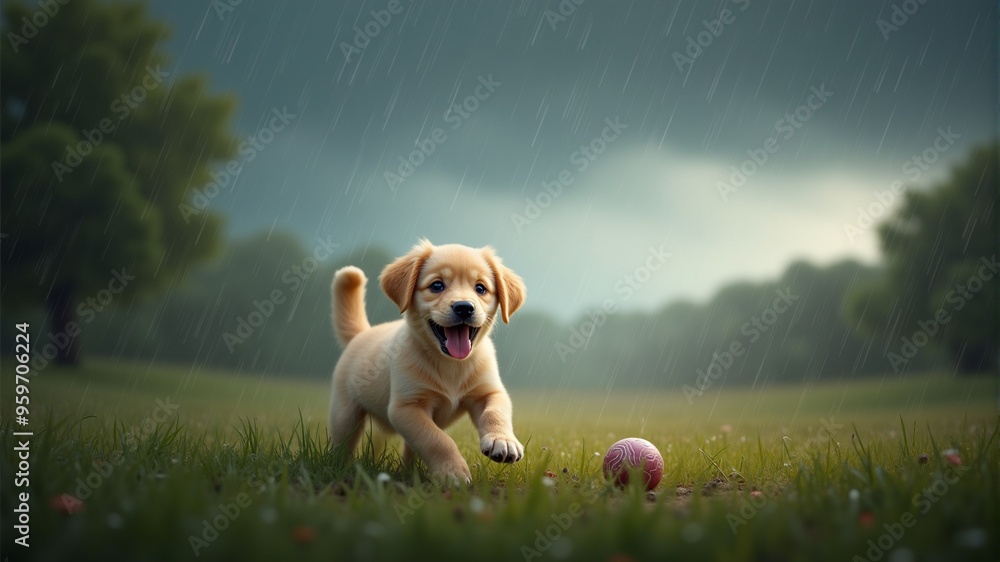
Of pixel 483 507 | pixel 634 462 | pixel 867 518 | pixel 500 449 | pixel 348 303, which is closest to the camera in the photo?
pixel 867 518

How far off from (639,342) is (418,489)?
62.8 ft

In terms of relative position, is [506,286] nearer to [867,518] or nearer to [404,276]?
[404,276]

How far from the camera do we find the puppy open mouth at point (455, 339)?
4637mm

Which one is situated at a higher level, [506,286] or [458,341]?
[506,286]

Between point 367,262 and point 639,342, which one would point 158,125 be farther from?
point 639,342

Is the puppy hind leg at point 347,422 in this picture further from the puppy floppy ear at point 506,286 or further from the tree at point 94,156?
the tree at point 94,156

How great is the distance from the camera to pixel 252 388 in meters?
17.7

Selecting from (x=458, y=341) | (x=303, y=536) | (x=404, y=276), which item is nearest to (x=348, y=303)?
(x=404, y=276)

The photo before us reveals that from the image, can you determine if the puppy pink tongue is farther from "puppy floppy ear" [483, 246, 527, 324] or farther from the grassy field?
the grassy field

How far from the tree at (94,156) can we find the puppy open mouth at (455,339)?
13726 millimetres

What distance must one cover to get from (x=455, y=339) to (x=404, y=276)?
658mm

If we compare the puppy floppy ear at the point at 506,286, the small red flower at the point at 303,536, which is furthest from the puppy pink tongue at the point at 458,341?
the small red flower at the point at 303,536

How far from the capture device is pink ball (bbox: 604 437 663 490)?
14.5 feet

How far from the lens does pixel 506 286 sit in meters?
5.10
